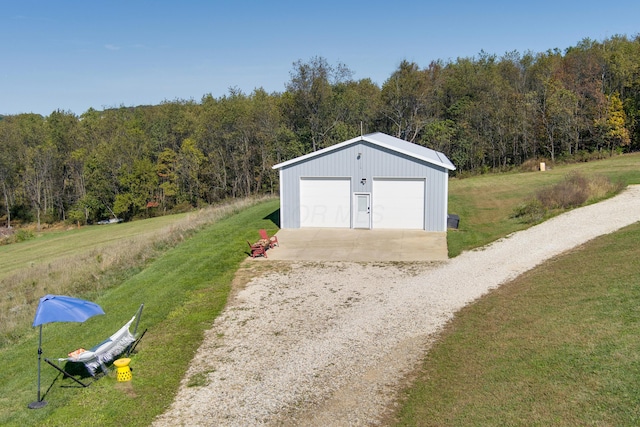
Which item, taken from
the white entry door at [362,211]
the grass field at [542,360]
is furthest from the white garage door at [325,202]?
the grass field at [542,360]

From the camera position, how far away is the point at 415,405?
7.88 meters

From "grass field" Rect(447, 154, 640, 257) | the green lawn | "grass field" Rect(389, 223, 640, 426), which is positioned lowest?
the green lawn

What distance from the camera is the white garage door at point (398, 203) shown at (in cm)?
2256

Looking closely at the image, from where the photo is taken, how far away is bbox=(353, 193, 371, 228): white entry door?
908 inches

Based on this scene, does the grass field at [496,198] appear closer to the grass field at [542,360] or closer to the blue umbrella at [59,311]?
the grass field at [542,360]

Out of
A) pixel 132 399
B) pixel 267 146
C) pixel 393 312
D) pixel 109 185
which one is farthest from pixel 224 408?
pixel 109 185

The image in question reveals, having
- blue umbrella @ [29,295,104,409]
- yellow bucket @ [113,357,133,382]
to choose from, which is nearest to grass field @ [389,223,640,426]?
yellow bucket @ [113,357,133,382]

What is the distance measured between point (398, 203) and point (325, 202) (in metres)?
3.32

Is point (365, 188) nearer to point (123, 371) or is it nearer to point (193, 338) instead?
point (193, 338)

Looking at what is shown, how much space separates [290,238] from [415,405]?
14338 mm

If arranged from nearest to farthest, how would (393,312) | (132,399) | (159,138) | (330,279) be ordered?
(132,399)
(393,312)
(330,279)
(159,138)

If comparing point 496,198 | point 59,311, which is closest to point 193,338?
point 59,311

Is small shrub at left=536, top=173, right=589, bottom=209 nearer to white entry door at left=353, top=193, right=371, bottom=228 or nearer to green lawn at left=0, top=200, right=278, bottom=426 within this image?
white entry door at left=353, top=193, right=371, bottom=228

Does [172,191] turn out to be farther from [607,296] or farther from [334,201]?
[607,296]
